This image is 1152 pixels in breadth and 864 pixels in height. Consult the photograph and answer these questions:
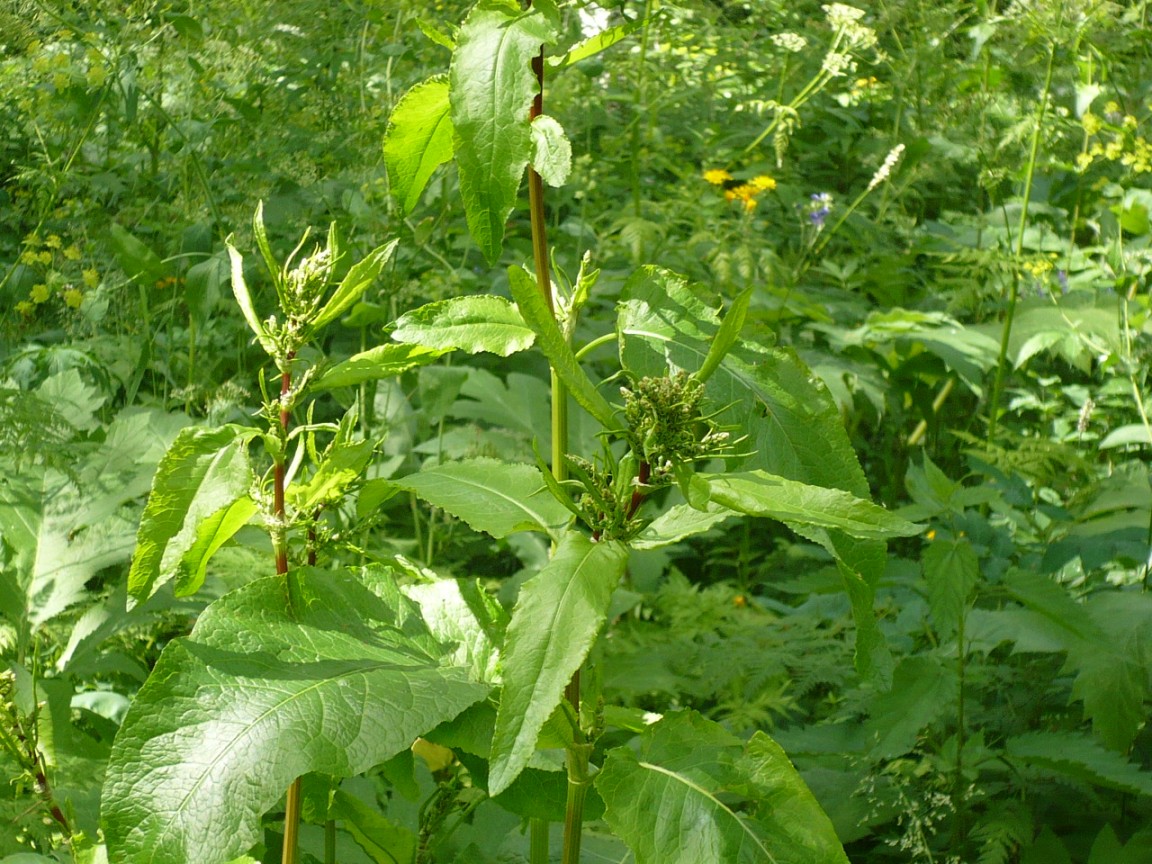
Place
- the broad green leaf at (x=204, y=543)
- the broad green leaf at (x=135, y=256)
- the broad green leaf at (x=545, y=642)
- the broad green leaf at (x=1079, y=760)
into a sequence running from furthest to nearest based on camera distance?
the broad green leaf at (x=135, y=256), the broad green leaf at (x=1079, y=760), the broad green leaf at (x=204, y=543), the broad green leaf at (x=545, y=642)

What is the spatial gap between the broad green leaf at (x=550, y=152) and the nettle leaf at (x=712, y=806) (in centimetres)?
48

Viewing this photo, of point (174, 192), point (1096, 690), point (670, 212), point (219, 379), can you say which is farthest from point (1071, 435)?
point (174, 192)

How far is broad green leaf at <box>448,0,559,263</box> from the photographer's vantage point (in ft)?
3.15

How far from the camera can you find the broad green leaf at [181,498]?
37.6 inches

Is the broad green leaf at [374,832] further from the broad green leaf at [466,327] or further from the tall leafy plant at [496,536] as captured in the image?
the broad green leaf at [466,327]

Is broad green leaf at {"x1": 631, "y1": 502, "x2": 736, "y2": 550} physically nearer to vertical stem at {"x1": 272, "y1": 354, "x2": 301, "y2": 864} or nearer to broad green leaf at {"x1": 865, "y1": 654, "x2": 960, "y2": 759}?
vertical stem at {"x1": 272, "y1": 354, "x2": 301, "y2": 864}

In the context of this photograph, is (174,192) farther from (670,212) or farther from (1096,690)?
(1096,690)

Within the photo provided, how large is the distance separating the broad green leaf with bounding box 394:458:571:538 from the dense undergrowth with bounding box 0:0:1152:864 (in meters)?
0.02

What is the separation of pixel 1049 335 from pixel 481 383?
170cm

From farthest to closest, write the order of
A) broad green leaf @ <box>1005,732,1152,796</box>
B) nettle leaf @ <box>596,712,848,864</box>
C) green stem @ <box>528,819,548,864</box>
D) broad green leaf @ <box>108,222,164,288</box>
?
broad green leaf @ <box>108,222,164,288</box> < broad green leaf @ <box>1005,732,1152,796</box> < green stem @ <box>528,819,548,864</box> < nettle leaf @ <box>596,712,848,864</box>

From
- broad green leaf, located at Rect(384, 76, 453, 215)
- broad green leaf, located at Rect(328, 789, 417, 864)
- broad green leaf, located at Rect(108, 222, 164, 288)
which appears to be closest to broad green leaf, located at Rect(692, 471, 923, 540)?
broad green leaf, located at Rect(384, 76, 453, 215)

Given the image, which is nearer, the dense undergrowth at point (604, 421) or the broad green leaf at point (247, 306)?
the broad green leaf at point (247, 306)

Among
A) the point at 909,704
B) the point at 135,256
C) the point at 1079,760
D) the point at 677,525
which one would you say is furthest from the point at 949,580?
the point at 135,256

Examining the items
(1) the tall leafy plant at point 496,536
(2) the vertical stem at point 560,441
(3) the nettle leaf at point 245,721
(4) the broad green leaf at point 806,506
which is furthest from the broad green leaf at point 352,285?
(4) the broad green leaf at point 806,506
